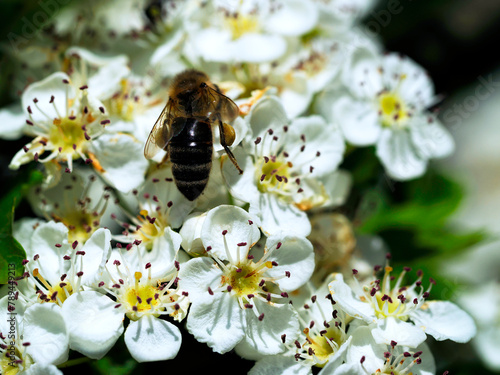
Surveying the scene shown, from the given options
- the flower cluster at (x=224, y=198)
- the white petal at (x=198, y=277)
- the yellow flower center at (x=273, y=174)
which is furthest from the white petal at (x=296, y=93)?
the white petal at (x=198, y=277)

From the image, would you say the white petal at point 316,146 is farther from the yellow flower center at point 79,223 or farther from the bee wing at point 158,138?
the yellow flower center at point 79,223

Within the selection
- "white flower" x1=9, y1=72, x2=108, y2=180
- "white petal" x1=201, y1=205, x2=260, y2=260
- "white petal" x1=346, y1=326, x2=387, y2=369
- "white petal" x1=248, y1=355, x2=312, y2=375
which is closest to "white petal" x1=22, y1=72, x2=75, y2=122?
"white flower" x1=9, y1=72, x2=108, y2=180

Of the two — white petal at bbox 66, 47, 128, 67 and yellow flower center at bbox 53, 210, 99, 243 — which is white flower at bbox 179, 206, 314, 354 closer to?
Answer: yellow flower center at bbox 53, 210, 99, 243

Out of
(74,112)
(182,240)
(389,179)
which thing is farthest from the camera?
(389,179)

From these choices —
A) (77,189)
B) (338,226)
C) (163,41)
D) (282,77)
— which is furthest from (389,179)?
(77,189)

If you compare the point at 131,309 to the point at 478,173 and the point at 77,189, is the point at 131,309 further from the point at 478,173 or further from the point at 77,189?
the point at 478,173

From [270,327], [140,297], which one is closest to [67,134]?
[140,297]
